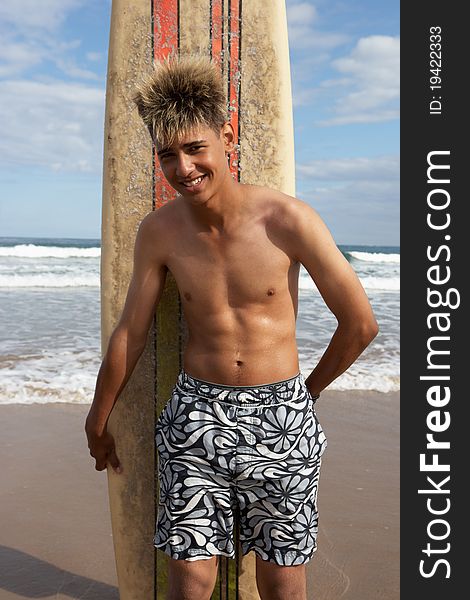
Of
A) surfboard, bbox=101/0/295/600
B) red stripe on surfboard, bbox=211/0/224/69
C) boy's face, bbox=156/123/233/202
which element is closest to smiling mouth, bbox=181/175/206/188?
boy's face, bbox=156/123/233/202

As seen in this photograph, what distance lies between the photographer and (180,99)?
5.70 feet

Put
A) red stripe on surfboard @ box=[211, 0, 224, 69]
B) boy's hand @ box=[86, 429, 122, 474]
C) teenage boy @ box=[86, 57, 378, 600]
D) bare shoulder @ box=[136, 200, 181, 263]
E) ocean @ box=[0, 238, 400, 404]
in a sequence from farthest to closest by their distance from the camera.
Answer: ocean @ box=[0, 238, 400, 404] → red stripe on surfboard @ box=[211, 0, 224, 69] → boy's hand @ box=[86, 429, 122, 474] → bare shoulder @ box=[136, 200, 181, 263] → teenage boy @ box=[86, 57, 378, 600]

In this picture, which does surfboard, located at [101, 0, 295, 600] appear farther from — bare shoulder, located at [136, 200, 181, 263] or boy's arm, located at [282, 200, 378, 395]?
boy's arm, located at [282, 200, 378, 395]

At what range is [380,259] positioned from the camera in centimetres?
2356

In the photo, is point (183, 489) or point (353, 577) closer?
point (183, 489)

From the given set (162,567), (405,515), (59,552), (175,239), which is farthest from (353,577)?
(175,239)

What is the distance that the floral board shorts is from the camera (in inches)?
71.4

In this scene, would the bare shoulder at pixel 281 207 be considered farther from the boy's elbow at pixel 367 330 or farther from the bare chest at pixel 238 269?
the boy's elbow at pixel 367 330

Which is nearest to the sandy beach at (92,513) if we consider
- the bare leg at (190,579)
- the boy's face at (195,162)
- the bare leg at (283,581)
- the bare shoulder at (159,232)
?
the bare leg at (283,581)

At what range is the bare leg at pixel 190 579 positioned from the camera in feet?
6.11

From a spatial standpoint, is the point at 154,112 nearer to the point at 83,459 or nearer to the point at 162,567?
the point at 162,567

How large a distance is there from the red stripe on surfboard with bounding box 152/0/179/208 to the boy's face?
590mm

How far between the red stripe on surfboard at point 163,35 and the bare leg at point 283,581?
1.32 m

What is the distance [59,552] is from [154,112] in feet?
7.24
